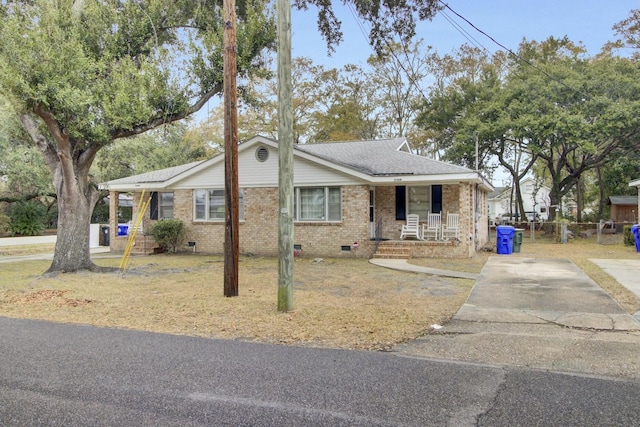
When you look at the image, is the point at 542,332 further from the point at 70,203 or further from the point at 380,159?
the point at 380,159

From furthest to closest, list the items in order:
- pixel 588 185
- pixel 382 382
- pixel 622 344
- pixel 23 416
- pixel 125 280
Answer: pixel 588 185 < pixel 125 280 < pixel 622 344 < pixel 382 382 < pixel 23 416

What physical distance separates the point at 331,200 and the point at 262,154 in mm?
3163

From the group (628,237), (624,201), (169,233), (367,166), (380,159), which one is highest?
(380,159)

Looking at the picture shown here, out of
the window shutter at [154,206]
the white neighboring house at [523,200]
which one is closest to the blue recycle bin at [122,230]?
the window shutter at [154,206]

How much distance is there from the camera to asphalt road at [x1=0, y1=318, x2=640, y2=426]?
3344mm

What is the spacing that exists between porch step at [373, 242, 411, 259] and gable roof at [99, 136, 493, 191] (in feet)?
7.13

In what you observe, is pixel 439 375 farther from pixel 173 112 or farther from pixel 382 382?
pixel 173 112

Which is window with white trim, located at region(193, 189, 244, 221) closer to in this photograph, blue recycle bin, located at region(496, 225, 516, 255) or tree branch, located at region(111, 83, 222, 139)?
tree branch, located at region(111, 83, 222, 139)

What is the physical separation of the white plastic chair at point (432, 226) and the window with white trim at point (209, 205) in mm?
6925

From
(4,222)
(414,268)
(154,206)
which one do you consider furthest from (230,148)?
(4,222)

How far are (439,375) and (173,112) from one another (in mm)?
9675

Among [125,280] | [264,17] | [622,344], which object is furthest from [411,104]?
[622,344]

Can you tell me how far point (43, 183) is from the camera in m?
26.9

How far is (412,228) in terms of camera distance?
51.9 feet
